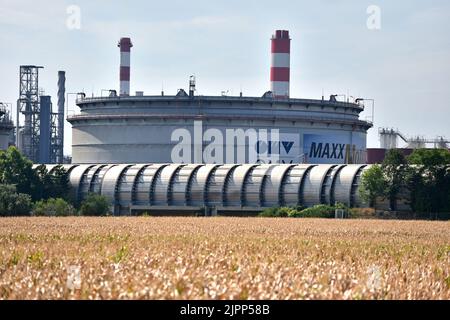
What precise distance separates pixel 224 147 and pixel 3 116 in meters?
27.8

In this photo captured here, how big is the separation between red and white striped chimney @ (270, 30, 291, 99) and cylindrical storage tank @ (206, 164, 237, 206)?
26696 mm

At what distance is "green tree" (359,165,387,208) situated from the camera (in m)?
66.9

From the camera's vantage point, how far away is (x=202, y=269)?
66.4 feet

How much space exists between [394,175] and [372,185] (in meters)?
1.77

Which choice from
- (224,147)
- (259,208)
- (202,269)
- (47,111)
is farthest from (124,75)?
(202,269)

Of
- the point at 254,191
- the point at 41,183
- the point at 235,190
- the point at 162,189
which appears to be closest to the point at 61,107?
the point at 41,183

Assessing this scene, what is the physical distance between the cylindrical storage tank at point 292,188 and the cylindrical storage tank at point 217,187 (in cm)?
450

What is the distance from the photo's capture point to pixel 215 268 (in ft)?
68.7

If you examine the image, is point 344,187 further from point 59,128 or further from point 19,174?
point 59,128

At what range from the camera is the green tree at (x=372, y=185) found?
6694 centimetres

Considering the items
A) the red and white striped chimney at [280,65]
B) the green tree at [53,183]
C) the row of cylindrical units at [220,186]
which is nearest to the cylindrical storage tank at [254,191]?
the row of cylindrical units at [220,186]

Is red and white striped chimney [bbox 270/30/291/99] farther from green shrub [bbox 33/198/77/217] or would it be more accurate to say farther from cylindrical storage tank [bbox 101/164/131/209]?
green shrub [bbox 33/198/77/217]
